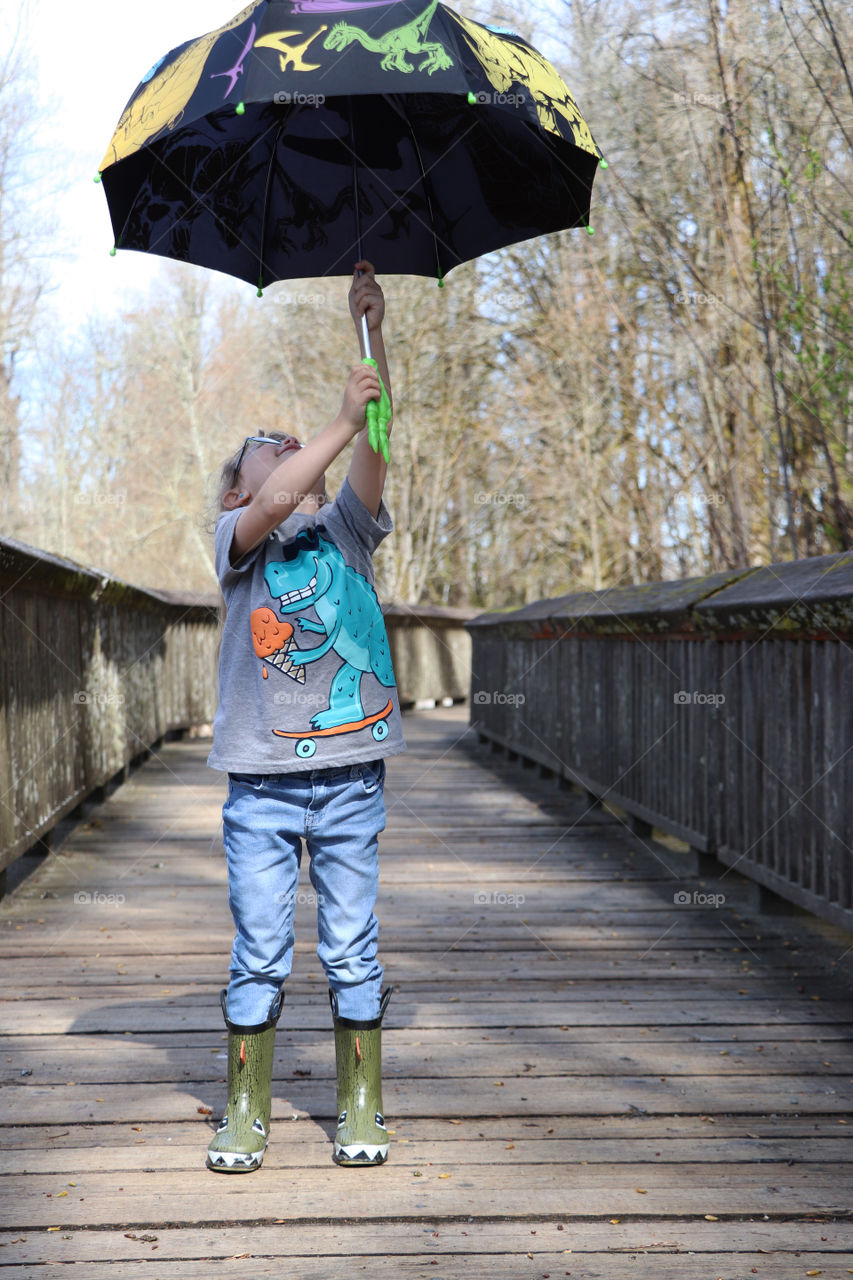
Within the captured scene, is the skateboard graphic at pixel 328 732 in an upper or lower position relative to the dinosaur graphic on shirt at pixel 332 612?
lower

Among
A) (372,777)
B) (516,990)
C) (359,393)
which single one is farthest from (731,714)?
(359,393)

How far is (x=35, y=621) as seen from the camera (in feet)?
18.6

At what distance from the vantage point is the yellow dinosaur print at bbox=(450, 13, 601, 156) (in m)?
2.67

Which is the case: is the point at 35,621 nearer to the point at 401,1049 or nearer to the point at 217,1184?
the point at 401,1049

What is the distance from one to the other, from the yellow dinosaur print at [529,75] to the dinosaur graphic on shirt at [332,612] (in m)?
1.10

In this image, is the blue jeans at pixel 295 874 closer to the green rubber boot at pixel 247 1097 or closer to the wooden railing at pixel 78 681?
the green rubber boot at pixel 247 1097

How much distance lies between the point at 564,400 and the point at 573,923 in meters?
12.5

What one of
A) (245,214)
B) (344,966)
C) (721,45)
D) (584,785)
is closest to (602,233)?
(721,45)
